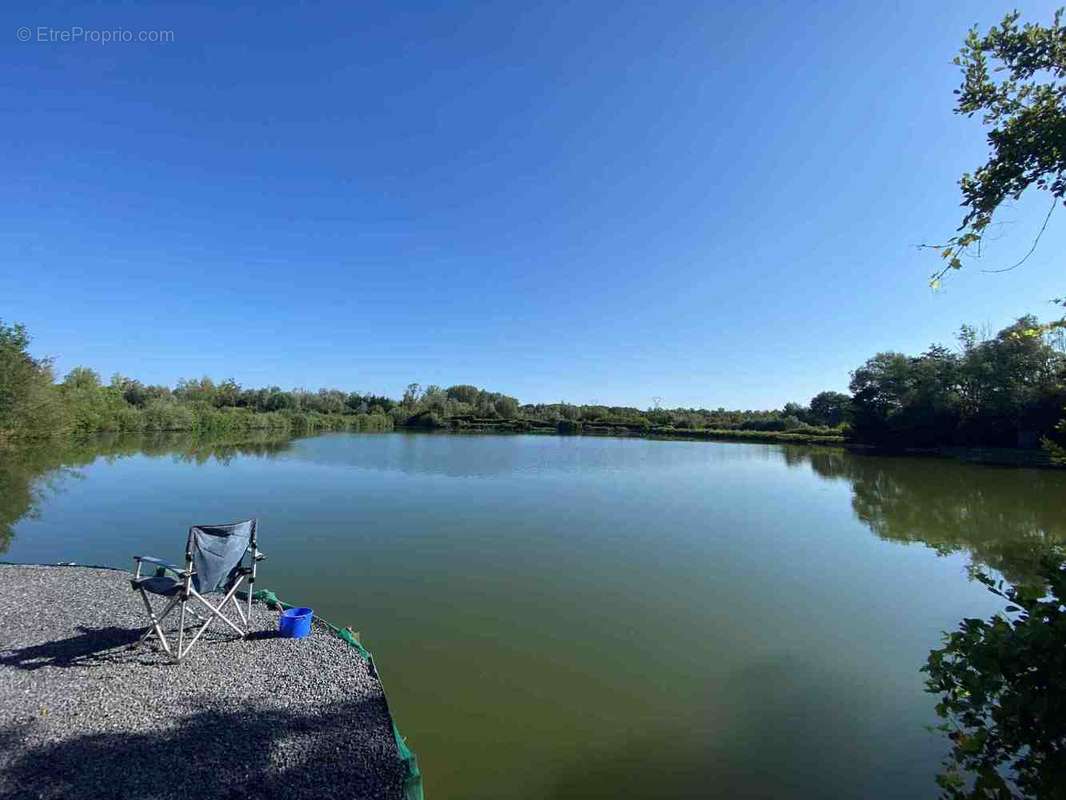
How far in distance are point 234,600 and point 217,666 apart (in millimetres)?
839

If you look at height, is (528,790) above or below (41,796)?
below

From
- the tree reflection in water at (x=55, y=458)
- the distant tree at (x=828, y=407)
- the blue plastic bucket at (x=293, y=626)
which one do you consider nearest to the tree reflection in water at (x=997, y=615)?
the blue plastic bucket at (x=293, y=626)

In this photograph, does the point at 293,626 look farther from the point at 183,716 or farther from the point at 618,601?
the point at 618,601

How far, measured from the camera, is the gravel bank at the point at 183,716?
2.87m

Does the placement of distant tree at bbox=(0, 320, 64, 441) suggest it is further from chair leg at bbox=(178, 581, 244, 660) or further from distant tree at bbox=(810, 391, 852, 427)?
distant tree at bbox=(810, 391, 852, 427)

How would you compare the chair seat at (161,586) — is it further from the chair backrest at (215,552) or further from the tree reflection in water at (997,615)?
the tree reflection in water at (997,615)

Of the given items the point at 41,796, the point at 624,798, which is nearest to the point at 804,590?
the point at 624,798

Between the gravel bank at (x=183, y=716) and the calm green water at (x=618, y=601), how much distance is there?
1.94 feet

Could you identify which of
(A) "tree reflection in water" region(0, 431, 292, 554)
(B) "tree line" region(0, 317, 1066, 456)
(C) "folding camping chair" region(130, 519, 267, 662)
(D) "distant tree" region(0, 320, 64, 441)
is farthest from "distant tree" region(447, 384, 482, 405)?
(C) "folding camping chair" region(130, 519, 267, 662)

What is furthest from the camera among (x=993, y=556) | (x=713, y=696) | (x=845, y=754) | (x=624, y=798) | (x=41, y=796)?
(x=993, y=556)

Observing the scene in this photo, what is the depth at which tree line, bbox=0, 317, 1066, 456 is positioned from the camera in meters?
24.3

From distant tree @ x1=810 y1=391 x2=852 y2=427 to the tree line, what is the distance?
0.16m

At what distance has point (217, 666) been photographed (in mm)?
4273

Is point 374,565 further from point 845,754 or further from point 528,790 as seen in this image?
point 845,754
